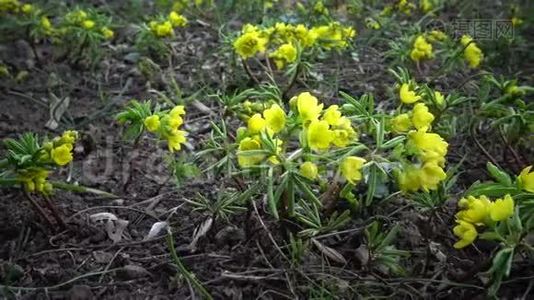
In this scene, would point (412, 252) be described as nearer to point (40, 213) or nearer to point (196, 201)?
point (196, 201)

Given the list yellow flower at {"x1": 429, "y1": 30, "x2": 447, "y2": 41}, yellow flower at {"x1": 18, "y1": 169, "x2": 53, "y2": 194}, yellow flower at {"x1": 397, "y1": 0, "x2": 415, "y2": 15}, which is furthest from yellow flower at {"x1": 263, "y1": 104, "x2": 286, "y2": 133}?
yellow flower at {"x1": 397, "y1": 0, "x2": 415, "y2": 15}

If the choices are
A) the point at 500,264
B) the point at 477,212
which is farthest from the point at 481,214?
the point at 500,264

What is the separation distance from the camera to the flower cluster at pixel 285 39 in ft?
8.39

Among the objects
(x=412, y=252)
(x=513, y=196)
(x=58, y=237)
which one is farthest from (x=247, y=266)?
(x=513, y=196)

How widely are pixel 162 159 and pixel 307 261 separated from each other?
1.00m

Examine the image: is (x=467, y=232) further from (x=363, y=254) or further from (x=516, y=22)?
(x=516, y=22)

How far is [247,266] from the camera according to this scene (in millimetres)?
1897

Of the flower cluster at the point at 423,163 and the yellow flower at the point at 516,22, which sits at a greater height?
the flower cluster at the point at 423,163

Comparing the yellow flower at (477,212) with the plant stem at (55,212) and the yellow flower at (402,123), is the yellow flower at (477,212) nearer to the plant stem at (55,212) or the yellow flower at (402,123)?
the yellow flower at (402,123)

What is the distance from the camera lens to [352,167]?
5.19 ft

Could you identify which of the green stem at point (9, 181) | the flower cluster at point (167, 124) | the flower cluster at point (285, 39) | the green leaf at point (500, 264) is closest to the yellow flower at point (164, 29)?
the flower cluster at point (285, 39)

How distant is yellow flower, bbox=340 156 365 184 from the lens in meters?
1.57

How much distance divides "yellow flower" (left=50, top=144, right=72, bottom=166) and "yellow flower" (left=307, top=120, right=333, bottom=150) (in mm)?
726

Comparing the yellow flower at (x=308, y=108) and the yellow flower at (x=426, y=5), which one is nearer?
the yellow flower at (x=308, y=108)
